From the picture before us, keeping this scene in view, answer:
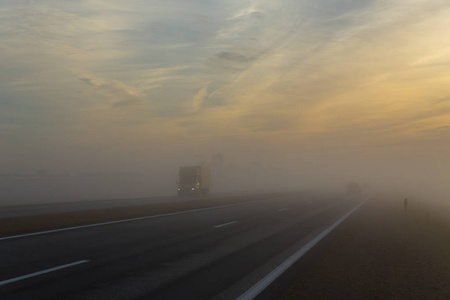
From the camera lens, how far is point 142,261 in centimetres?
938

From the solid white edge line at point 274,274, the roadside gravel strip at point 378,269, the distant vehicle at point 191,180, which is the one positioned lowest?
the roadside gravel strip at point 378,269

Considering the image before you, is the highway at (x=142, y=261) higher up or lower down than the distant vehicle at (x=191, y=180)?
lower down

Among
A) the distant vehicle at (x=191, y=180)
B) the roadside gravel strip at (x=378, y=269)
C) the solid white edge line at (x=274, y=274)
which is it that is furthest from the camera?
the distant vehicle at (x=191, y=180)

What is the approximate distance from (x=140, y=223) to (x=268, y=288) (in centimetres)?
1104

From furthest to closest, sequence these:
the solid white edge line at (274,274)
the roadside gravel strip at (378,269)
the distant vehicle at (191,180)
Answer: the distant vehicle at (191,180), the roadside gravel strip at (378,269), the solid white edge line at (274,274)

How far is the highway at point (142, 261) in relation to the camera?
22.6 ft

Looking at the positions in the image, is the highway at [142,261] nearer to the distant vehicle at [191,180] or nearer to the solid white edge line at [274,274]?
the solid white edge line at [274,274]

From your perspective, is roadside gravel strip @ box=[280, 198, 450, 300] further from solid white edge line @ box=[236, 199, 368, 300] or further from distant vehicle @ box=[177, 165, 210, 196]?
distant vehicle @ box=[177, 165, 210, 196]

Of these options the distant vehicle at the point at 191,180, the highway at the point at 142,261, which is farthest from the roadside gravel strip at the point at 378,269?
the distant vehicle at the point at 191,180

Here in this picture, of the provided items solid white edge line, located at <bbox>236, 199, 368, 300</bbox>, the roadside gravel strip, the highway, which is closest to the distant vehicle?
the highway

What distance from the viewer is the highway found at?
22.6 ft

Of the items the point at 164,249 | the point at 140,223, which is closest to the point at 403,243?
the point at 164,249

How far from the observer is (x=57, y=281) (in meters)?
7.22

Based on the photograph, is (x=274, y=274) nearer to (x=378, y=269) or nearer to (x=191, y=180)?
(x=378, y=269)
